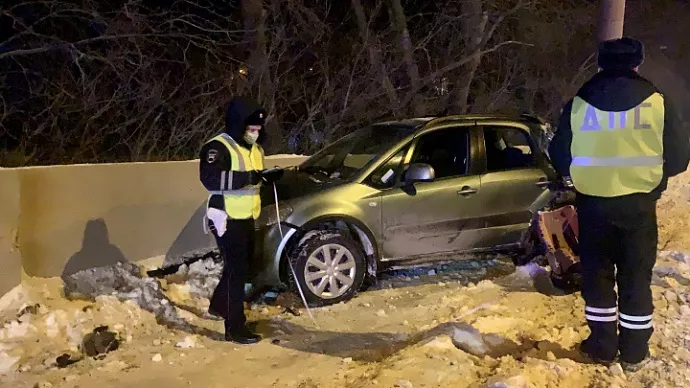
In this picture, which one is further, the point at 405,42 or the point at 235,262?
the point at 405,42

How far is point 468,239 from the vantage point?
22.6 ft

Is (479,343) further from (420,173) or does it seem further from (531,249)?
(531,249)

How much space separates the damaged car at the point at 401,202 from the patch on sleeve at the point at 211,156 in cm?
95

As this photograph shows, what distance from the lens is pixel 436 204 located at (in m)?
6.70

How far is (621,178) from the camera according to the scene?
169 inches

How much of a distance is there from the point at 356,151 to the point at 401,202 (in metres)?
0.87

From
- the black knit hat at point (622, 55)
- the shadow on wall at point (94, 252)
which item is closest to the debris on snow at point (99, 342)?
the shadow on wall at point (94, 252)

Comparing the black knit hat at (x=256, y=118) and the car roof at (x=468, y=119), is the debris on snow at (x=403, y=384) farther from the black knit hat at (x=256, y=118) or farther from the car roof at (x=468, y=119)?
the car roof at (x=468, y=119)

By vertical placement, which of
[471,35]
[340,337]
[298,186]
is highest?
[471,35]

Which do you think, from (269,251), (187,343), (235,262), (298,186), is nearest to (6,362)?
(187,343)

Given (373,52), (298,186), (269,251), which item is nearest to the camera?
(269,251)

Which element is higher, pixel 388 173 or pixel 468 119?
pixel 468 119

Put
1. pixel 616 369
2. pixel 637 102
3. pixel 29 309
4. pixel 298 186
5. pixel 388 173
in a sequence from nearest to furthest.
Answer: pixel 637 102, pixel 616 369, pixel 29 309, pixel 298 186, pixel 388 173

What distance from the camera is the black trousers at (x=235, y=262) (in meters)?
5.35
